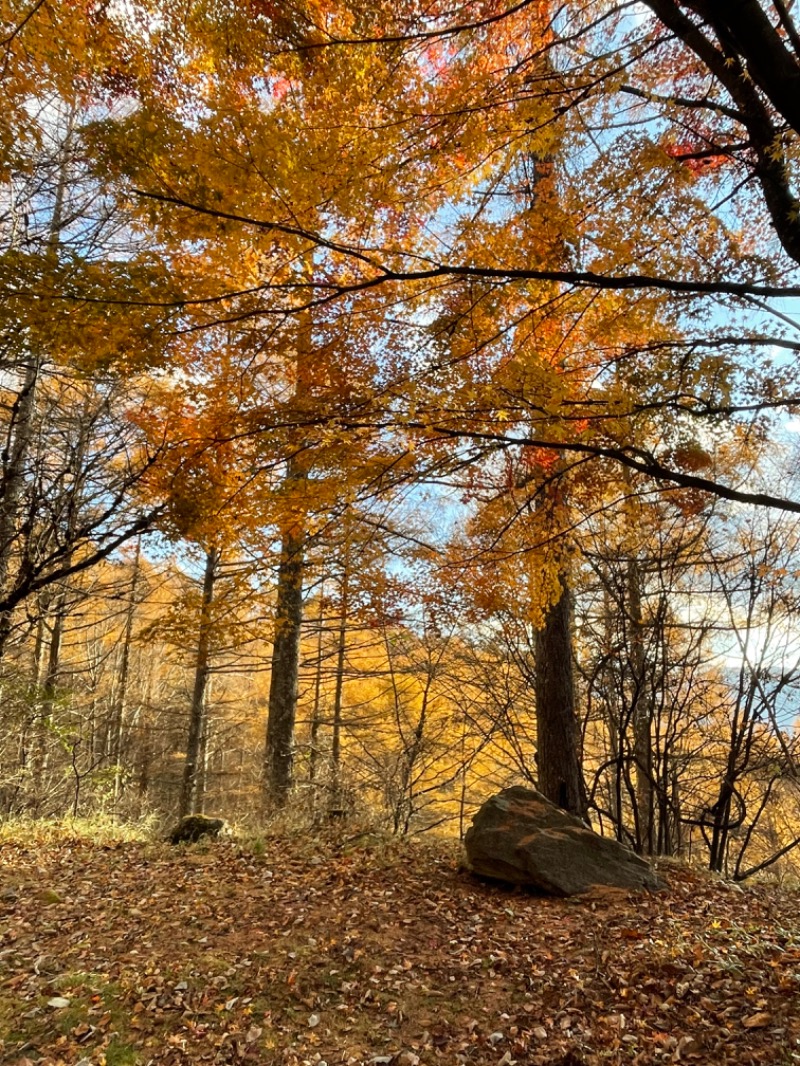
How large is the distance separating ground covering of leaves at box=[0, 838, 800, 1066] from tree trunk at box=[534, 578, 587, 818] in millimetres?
1377

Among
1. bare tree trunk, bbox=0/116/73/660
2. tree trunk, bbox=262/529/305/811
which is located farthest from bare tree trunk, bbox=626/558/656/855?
bare tree trunk, bbox=0/116/73/660

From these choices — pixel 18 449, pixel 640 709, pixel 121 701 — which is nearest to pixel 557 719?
pixel 640 709

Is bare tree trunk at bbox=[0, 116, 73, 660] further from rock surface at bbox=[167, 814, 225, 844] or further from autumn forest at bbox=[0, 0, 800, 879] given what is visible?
rock surface at bbox=[167, 814, 225, 844]

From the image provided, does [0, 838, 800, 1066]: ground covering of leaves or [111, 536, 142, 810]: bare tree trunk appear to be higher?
[111, 536, 142, 810]: bare tree trunk

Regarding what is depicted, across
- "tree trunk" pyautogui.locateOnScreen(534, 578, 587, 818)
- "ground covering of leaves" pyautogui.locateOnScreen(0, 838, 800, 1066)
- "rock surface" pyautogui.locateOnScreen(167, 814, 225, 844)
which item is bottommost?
"ground covering of leaves" pyautogui.locateOnScreen(0, 838, 800, 1066)

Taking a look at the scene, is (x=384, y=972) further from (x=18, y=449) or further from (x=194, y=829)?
(x=18, y=449)

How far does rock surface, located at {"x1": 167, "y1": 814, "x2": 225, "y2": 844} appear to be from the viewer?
684 centimetres

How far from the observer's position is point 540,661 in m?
6.77

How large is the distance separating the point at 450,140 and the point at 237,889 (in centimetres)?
606

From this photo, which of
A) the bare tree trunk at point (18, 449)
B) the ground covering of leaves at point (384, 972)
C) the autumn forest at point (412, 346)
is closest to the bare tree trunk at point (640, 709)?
the autumn forest at point (412, 346)

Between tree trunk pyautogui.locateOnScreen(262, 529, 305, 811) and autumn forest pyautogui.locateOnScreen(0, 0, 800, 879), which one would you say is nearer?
autumn forest pyautogui.locateOnScreen(0, 0, 800, 879)

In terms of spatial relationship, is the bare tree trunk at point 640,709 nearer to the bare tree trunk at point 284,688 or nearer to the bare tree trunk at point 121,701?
the bare tree trunk at point 284,688

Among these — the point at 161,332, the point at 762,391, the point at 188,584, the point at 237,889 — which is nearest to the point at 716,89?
the point at 762,391

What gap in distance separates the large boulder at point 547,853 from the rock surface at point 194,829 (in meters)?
3.22
